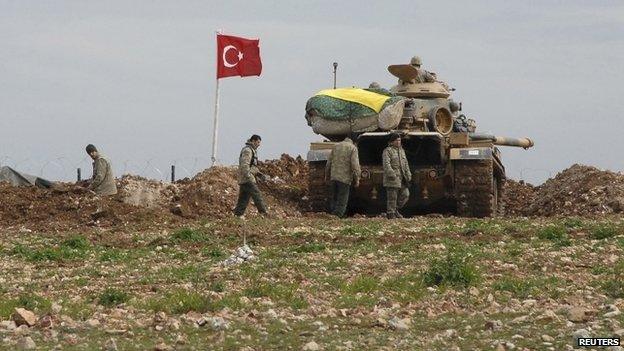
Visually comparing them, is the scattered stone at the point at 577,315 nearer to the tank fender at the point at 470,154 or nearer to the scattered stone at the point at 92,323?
the scattered stone at the point at 92,323

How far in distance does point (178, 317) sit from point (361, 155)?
55.1 feet

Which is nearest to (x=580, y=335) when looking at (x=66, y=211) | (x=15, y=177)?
(x=66, y=211)

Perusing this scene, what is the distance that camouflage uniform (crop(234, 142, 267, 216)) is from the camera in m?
25.3

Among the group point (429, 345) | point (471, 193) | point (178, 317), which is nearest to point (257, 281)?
point (178, 317)

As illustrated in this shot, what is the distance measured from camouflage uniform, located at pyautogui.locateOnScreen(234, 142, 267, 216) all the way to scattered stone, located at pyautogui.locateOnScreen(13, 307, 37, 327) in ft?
43.1

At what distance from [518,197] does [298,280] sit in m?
22.7

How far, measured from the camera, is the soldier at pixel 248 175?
25344 millimetres

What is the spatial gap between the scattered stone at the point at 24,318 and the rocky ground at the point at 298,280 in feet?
0.07

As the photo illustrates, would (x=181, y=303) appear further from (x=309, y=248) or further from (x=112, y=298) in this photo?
(x=309, y=248)

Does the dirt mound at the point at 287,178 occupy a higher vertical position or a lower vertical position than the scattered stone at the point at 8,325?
higher

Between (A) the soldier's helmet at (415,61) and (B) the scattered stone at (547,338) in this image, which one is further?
(A) the soldier's helmet at (415,61)

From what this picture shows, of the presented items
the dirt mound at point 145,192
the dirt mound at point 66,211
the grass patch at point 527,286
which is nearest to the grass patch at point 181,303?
the grass patch at point 527,286

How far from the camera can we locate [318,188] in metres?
28.8

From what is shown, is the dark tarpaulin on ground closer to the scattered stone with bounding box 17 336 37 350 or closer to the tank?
the tank
